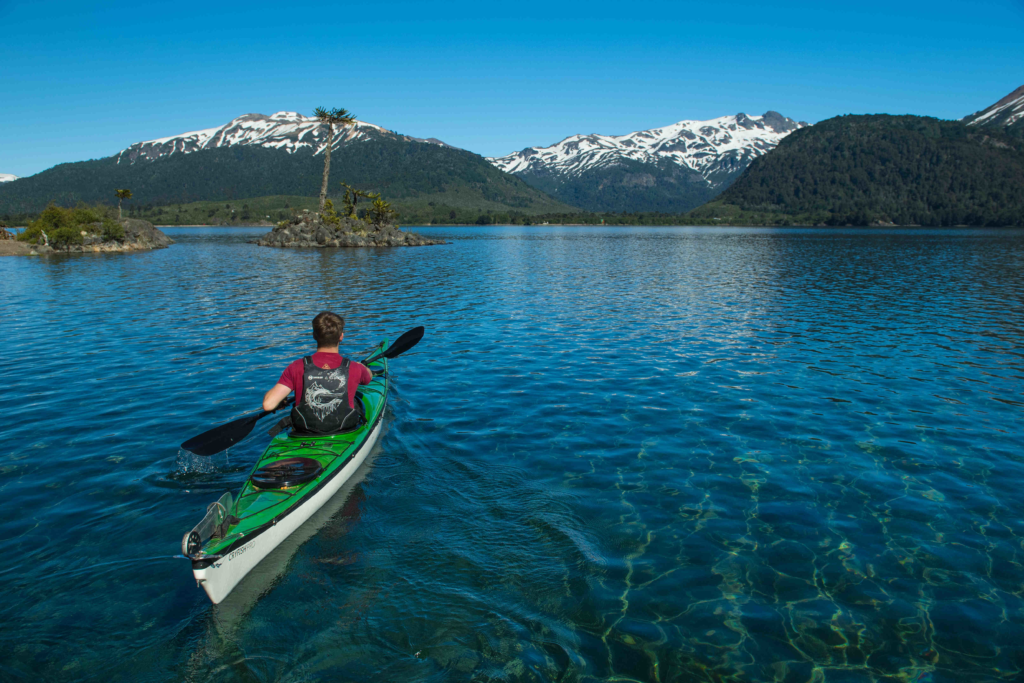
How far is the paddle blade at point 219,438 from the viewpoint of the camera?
389 inches

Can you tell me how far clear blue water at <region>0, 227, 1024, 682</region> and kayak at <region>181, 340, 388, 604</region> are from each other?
0.43 m

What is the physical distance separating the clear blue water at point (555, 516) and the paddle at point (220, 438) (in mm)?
918

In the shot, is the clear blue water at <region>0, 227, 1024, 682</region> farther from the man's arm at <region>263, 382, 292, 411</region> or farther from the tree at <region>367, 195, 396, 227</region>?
the tree at <region>367, 195, 396, 227</region>

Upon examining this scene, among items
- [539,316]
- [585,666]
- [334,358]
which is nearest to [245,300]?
[539,316]

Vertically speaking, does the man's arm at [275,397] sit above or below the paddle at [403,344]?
above

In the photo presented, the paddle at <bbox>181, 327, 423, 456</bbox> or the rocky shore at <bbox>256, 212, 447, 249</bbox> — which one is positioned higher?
the rocky shore at <bbox>256, 212, 447, 249</bbox>

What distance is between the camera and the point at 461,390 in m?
16.4

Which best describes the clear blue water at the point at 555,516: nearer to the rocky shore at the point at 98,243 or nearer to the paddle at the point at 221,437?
the paddle at the point at 221,437

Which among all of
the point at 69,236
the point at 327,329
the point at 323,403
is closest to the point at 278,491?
the point at 323,403

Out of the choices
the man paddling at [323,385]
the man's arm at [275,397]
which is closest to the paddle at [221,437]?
the man's arm at [275,397]

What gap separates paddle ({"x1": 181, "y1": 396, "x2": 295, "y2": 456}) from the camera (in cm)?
988

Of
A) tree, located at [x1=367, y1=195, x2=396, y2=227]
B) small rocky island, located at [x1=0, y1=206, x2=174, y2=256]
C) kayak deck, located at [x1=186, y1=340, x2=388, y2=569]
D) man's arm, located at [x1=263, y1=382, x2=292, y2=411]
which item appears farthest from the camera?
tree, located at [x1=367, y1=195, x2=396, y2=227]

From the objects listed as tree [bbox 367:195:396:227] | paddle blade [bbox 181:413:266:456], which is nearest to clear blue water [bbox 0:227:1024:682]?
paddle blade [bbox 181:413:266:456]

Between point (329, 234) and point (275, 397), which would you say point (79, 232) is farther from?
point (275, 397)
